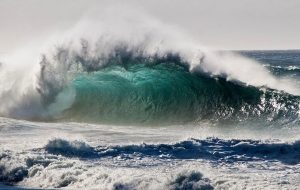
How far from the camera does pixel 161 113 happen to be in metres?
19.8

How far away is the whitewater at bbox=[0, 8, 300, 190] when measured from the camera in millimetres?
10359

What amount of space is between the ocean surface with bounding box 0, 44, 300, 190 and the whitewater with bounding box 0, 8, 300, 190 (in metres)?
0.03

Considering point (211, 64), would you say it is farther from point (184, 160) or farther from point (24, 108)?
point (184, 160)

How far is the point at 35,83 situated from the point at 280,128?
8.89m

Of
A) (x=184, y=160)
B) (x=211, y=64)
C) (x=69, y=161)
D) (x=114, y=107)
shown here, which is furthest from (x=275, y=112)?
(x=69, y=161)

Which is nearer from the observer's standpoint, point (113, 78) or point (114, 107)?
point (114, 107)

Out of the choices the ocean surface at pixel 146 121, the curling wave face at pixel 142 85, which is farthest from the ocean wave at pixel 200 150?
the curling wave face at pixel 142 85

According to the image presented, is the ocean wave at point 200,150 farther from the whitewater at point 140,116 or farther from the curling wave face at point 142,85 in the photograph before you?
the curling wave face at point 142,85

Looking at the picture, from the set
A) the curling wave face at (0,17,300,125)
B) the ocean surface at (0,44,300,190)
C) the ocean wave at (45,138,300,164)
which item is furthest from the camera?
the curling wave face at (0,17,300,125)

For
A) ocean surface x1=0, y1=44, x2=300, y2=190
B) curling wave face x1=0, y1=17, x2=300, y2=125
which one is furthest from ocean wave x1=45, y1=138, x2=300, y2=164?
curling wave face x1=0, y1=17, x2=300, y2=125

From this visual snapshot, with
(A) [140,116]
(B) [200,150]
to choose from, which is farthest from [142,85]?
(B) [200,150]

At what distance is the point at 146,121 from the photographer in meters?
19.2

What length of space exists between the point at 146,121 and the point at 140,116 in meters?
0.57

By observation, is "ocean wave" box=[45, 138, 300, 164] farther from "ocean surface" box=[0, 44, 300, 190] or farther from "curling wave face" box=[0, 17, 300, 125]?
"curling wave face" box=[0, 17, 300, 125]
